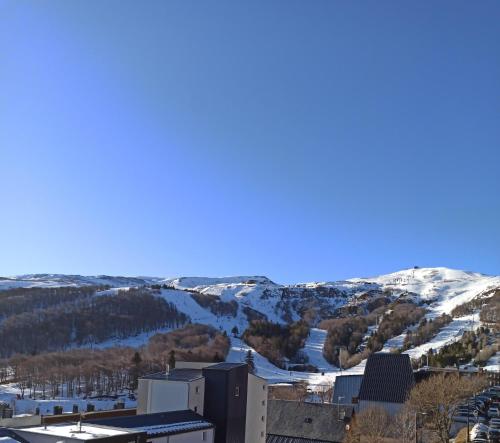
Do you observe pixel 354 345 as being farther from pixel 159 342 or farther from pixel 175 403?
pixel 175 403

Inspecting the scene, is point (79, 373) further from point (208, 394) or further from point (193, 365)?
point (208, 394)

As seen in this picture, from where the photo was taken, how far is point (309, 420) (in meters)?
42.8

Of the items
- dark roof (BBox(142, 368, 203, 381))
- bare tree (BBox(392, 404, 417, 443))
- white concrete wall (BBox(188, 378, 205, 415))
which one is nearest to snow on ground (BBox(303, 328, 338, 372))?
bare tree (BBox(392, 404, 417, 443))

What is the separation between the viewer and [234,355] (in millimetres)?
140500

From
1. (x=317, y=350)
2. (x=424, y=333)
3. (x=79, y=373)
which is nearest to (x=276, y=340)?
(x=317, y=350)

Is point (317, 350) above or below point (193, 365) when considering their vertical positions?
below

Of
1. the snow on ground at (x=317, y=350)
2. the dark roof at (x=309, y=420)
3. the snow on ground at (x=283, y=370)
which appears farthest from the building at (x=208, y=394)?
the snow on ground at (x=317, y=350)

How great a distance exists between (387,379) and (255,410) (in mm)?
17377

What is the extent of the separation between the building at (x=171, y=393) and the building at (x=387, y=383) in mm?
19447

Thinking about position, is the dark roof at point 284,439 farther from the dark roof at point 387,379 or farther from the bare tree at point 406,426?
the dark roof at point 387,379

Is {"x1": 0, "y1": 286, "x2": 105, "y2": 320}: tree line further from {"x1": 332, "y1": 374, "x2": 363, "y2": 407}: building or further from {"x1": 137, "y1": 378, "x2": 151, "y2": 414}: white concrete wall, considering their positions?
{"x1": 137, "y1": 378, "x2": 151, "y2": 414}: white concrete wall

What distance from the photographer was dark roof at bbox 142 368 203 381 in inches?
1217

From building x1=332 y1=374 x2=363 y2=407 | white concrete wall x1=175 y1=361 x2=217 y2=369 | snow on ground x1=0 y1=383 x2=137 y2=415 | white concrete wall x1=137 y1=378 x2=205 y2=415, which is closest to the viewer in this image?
white concrete wall x1=137 y1=378 x2=205 y2=415

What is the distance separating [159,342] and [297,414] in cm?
11091
